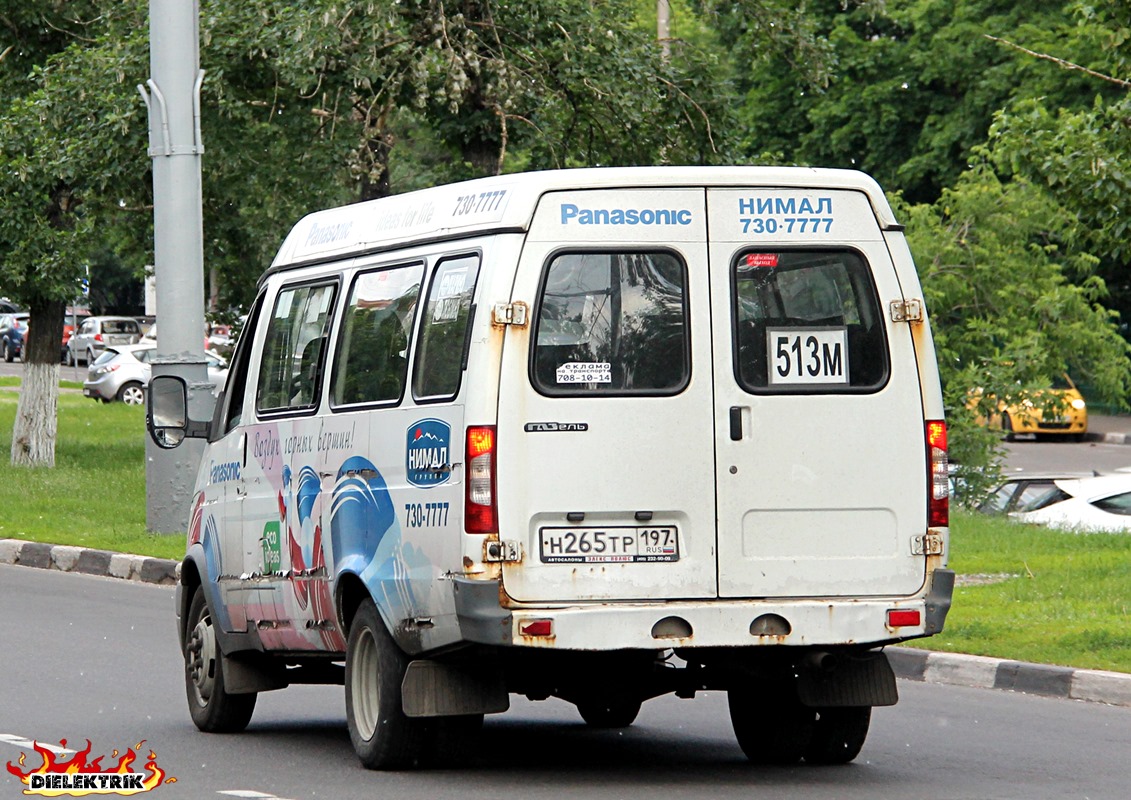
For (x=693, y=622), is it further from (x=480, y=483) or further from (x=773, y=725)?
(x=773, y=725)

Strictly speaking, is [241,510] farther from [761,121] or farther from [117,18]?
[761,121]

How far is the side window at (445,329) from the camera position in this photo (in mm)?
7062

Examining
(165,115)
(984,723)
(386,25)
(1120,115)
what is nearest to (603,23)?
(386,25)

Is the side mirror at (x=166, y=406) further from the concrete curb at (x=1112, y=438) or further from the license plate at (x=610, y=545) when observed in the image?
the concrete curb at (x=1112, y=438)

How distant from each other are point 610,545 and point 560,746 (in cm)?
189

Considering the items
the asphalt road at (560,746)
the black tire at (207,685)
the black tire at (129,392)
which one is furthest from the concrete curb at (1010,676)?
the black tire at (129,392)

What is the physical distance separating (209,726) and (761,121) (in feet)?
137

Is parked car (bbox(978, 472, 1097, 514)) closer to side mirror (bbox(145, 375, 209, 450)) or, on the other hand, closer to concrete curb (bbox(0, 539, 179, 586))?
concrete curb (bbox(0, 539, 179, 586))

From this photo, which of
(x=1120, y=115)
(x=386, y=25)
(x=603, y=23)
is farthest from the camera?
(x=603, y=23)

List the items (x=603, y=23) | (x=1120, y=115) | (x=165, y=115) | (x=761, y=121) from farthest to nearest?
(x=761, y=121), (x=603, y=23), (x=165, y=115), (x=1120, y=115)

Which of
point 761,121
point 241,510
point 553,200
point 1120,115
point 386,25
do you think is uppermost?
point 761,121

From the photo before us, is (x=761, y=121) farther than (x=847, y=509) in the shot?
Yes

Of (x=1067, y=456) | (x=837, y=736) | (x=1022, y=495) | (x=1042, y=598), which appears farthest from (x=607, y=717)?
(x=1067, y=456)

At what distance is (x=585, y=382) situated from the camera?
6984 mm
